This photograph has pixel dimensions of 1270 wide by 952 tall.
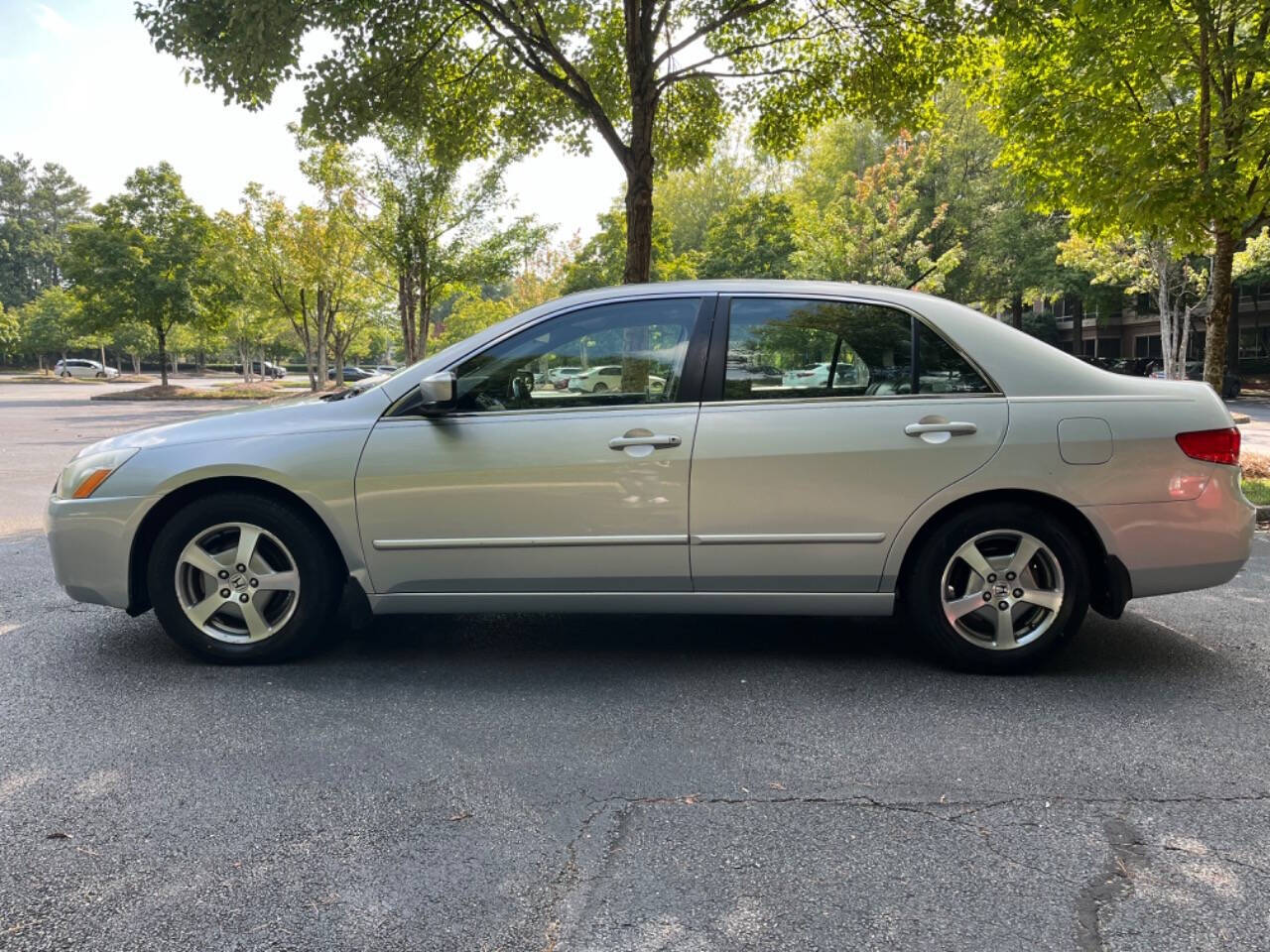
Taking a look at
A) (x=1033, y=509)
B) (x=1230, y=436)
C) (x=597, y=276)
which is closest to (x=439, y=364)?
(x=1033, y=509)

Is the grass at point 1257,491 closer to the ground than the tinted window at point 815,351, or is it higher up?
closer to the ground

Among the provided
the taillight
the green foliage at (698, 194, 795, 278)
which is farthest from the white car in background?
the green foliage at (698, 194, 795, 278)

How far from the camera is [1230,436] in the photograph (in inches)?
136

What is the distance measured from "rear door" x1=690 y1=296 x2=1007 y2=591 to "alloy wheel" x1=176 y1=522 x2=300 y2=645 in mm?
1825

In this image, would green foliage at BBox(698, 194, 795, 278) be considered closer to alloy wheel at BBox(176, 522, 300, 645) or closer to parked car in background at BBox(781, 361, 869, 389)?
parked car in background at BBox(781, 361, 869, 389)

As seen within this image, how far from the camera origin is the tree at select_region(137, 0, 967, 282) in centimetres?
823

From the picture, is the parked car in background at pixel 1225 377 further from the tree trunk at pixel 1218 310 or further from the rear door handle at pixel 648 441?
the rear door handle at pixel 648 441

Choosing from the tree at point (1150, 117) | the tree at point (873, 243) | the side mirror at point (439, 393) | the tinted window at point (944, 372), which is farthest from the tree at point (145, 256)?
the tinted window at point (944, 372)

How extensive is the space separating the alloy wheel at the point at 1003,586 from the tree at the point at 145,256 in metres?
34.9

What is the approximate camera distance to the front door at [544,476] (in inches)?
138

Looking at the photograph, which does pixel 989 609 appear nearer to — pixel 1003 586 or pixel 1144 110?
pixel 1003 586

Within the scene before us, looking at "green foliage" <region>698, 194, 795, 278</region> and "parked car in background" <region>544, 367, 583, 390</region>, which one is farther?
"green foliage" <region>698, 194, 795, 278</region>

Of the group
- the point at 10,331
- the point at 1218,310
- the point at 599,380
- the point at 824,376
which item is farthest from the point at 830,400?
the point at 10,331

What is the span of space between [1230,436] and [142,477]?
4.62 meters
